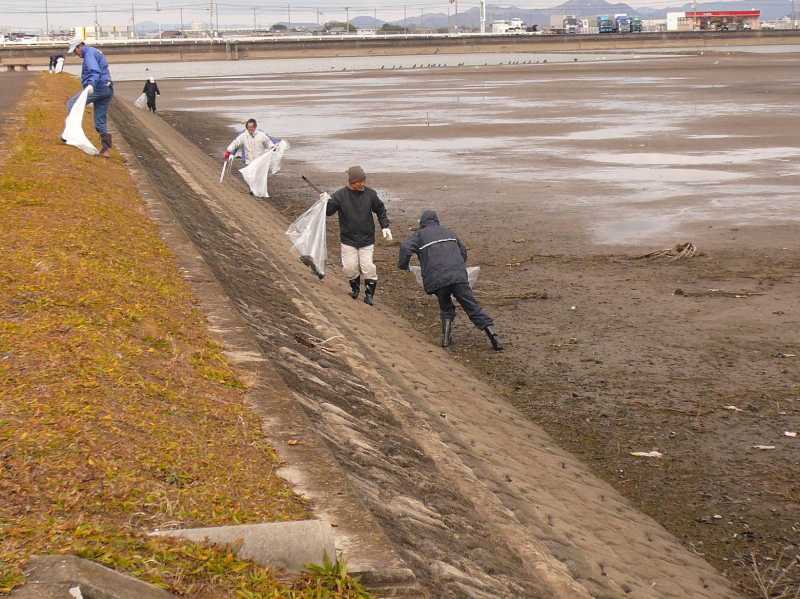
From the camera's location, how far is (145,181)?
1730 cm

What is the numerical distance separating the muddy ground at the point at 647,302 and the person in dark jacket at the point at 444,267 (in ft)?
1.42

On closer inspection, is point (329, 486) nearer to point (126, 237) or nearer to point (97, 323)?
point (97, 323)

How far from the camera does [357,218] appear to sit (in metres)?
13.2

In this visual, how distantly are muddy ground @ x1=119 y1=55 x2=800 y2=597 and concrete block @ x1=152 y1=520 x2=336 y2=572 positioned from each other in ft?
11.3

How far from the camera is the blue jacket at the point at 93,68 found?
695 inches

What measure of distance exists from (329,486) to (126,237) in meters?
6.58

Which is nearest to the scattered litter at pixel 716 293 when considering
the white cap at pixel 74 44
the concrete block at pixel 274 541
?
the white cap at pixel 74 44

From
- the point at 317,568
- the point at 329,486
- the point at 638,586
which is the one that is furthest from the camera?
the point at 638,586

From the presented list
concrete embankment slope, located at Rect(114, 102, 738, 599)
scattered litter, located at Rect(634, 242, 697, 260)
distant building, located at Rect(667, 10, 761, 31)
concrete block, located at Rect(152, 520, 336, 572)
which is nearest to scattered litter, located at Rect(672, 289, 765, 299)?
scattered litter, located at Rect(634, 242, 697, 260)

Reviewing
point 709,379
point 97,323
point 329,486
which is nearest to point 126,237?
point 97,323

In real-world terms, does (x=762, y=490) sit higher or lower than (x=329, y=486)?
lower

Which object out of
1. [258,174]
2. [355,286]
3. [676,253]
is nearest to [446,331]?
[355,286]

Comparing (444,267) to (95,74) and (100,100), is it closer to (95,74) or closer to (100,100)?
(95,74)

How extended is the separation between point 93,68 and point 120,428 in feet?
42.6
